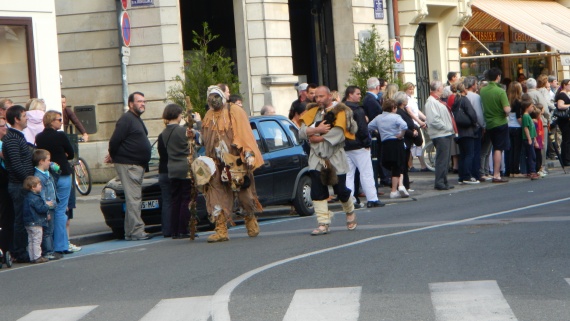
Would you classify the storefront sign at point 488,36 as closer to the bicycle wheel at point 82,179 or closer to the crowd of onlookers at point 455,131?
the crowd of onlookers at point 455,131

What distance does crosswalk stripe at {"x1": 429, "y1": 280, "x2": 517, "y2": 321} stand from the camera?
834 cm

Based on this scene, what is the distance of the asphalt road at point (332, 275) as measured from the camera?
8.93 m

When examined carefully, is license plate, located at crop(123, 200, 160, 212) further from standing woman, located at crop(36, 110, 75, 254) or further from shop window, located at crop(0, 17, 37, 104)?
shop window, located at crop(0, 17, 37, 104)

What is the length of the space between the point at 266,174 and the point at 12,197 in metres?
4.30

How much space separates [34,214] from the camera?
13.9 meters

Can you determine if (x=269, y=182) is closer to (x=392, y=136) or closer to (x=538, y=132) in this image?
(x=392, y=136)

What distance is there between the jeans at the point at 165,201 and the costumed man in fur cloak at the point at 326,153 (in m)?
2.40

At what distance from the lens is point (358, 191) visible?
19.6 meters

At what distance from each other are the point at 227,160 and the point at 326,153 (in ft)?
4.01

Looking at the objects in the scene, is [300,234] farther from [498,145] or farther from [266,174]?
[498,145]

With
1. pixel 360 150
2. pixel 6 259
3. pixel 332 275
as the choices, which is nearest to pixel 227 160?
pixel 6 259

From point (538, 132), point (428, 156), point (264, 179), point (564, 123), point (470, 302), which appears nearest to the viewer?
point (470, 302)

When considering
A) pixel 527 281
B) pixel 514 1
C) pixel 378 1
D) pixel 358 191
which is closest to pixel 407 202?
pixel 358 191

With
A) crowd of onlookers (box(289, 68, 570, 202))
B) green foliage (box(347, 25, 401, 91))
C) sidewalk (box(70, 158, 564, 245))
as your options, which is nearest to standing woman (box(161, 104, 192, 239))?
sidewalk (box(70, 158, 564, 245))
